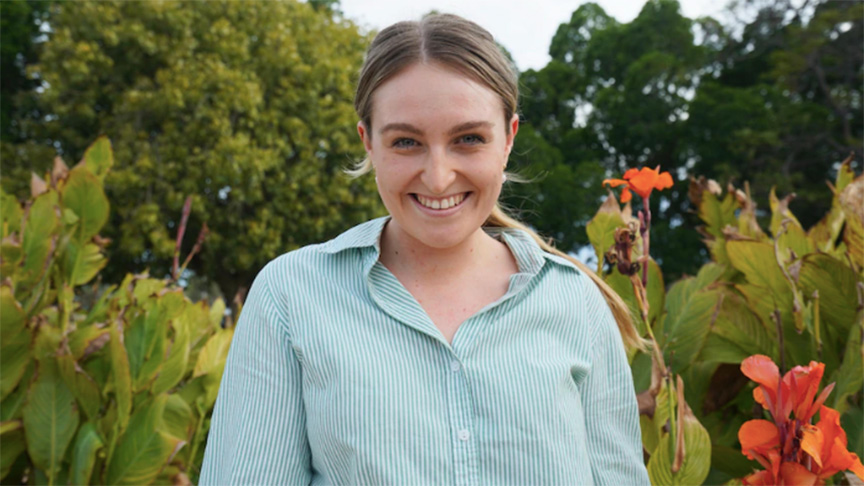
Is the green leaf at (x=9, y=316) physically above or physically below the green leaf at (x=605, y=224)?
below

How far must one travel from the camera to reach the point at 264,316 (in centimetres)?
116

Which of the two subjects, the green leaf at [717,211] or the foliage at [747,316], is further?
the green leaf at [717,211]

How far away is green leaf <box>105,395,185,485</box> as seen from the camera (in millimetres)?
1915

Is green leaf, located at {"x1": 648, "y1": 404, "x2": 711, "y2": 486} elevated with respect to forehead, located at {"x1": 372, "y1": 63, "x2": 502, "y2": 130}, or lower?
lower

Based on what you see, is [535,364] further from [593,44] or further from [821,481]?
[593,44]

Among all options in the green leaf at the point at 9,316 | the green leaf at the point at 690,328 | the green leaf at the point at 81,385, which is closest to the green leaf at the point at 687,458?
the green leaf at the point at 690,328

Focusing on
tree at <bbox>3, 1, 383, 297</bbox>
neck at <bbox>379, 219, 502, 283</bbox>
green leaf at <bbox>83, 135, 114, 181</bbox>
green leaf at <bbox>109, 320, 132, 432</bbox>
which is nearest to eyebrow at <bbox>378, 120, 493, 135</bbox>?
neck at <bbox>379, 219, 502, 283</bbox>

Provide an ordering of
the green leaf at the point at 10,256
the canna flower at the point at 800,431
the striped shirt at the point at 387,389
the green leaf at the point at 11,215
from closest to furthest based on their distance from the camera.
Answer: the canna flower at the point at 800,431, the striped shirt at the point at 387,389, the green leaf at the point at 10,256, the green leaf at the point at 11,215

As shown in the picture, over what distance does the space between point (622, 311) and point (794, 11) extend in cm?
1643

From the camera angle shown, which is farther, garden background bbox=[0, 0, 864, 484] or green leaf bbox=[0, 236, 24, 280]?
green leaf bbox=[0, 236, 24, 280]

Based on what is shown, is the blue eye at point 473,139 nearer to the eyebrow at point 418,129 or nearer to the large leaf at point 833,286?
the eyebrow at point 418,129

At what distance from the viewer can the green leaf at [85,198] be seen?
7.38 feet

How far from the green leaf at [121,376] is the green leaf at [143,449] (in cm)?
4

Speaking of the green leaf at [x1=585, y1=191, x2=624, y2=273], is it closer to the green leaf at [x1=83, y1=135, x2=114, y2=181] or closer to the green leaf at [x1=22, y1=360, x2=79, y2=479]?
the green leaf at [x1=22, y1=360, x2=79, y2=479]
